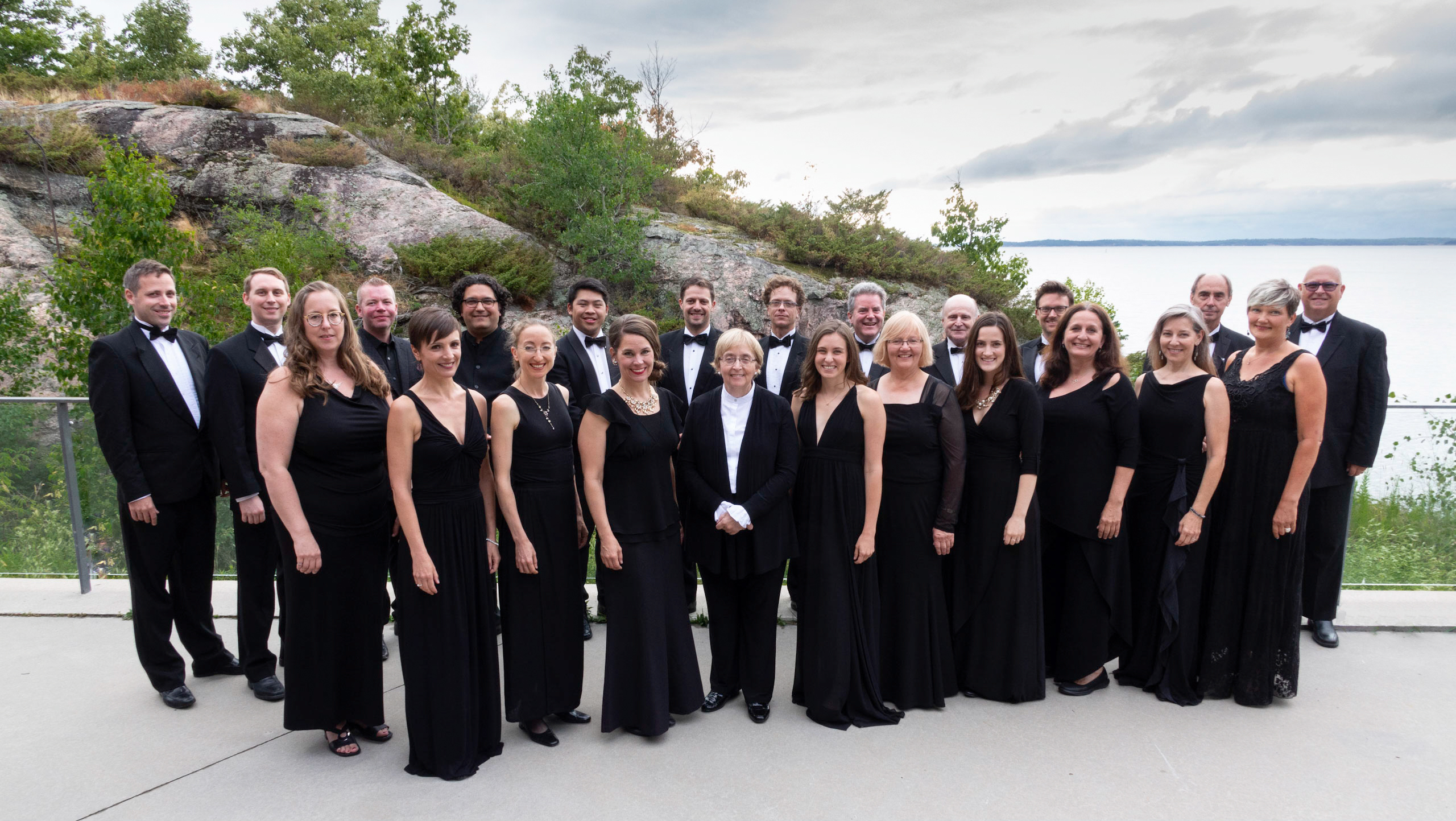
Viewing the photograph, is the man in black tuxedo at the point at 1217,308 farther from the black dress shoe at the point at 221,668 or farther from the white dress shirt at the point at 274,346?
the black dress shoe at the point at 221,668

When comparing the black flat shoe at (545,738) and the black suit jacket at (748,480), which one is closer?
the black flat shoe at (545,738)

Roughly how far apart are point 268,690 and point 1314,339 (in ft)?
20.6

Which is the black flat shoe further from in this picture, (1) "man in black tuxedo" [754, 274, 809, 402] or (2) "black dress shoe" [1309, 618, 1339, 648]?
(2) "black dress shoe" [1309, 618, 1339, 648]

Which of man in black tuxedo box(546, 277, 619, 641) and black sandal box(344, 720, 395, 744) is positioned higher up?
man in black tuxedo box(546, 277, 619, 641)

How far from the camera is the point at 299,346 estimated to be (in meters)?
3.45

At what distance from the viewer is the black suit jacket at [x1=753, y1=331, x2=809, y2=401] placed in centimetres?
501

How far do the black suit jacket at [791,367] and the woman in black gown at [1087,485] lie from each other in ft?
4.72

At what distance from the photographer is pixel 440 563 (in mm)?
3492

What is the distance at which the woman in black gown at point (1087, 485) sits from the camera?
4.14 meters

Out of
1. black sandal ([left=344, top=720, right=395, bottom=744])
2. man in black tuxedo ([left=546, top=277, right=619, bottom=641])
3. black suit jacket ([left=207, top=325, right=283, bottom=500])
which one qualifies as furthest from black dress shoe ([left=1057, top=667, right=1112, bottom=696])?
black suit jacket ([left=207, top=325, right=283, bottom=500])

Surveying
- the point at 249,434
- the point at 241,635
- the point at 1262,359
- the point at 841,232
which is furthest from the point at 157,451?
the point at 841,232

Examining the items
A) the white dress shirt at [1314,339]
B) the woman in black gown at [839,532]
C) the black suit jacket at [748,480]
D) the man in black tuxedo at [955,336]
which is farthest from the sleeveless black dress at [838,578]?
the white dress shirt at [1314,339]

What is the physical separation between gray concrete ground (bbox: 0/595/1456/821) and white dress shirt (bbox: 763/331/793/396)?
1903 millimetres

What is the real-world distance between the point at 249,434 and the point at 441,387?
1.37 m
